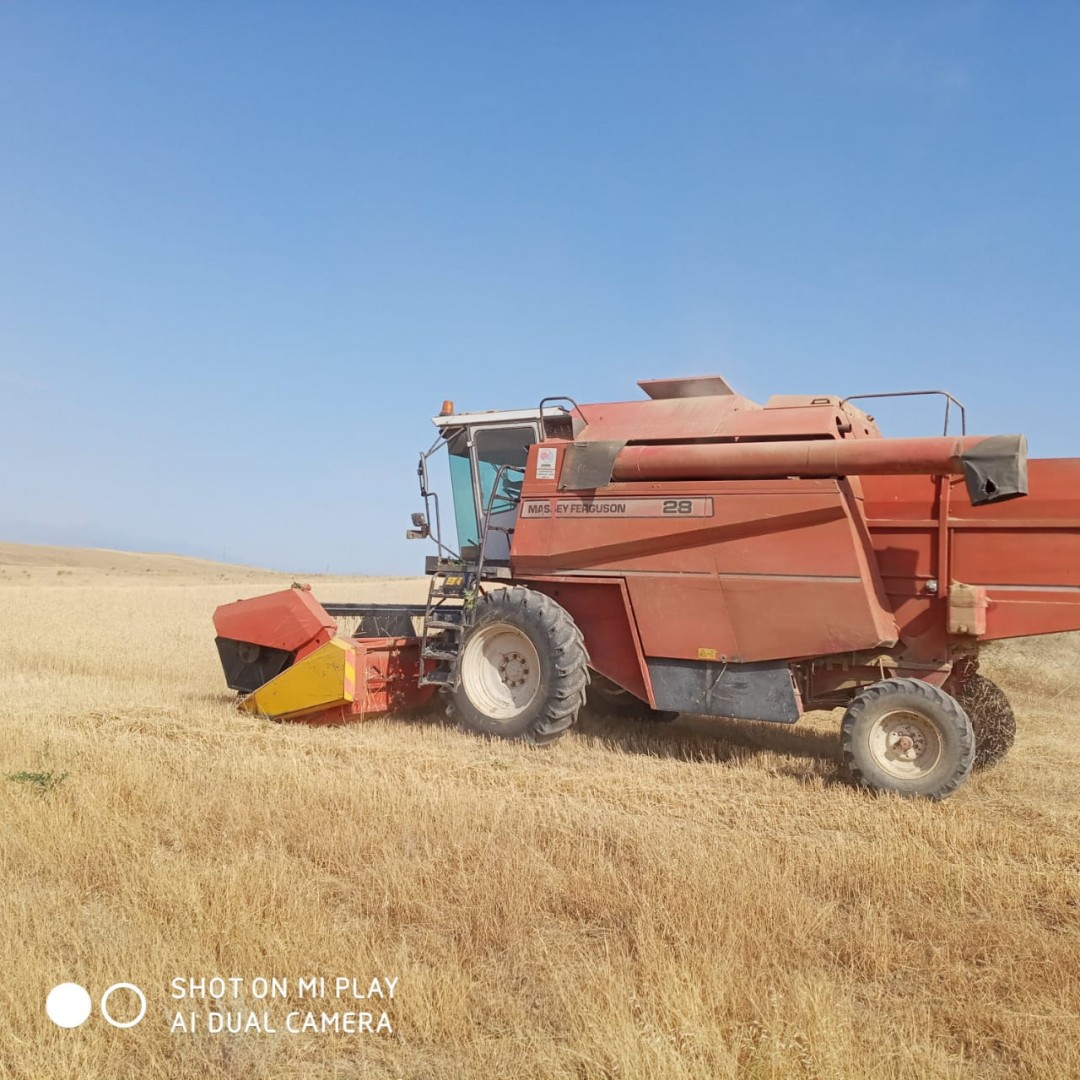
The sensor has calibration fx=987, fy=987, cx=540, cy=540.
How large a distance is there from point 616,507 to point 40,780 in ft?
14.3

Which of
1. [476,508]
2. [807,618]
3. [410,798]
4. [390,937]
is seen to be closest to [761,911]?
[390,937]

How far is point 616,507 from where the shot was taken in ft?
25.5

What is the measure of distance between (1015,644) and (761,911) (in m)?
10.7

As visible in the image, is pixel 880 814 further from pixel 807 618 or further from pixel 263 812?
pixel 263 812

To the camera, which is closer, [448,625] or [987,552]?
[987,552]

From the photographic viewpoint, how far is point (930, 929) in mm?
3949

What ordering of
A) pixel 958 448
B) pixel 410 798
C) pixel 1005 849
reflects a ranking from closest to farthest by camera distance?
pixel 1005 849, pixel 410 798, pixel 958 448

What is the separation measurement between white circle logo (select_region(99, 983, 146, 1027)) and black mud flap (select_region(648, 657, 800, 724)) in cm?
482

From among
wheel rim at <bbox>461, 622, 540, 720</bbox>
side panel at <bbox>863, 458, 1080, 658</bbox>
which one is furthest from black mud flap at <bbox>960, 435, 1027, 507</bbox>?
wheel rim at <bbox>461, 622, 540, 720</bbox>

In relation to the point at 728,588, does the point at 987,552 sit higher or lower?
higher

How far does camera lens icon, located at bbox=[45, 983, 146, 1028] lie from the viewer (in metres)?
3.10

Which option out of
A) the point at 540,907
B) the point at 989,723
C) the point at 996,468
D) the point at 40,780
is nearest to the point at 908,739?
the point at 989,723

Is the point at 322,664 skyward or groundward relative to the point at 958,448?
groundward

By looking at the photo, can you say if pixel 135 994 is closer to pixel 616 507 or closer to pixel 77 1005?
pixel 77 1005
